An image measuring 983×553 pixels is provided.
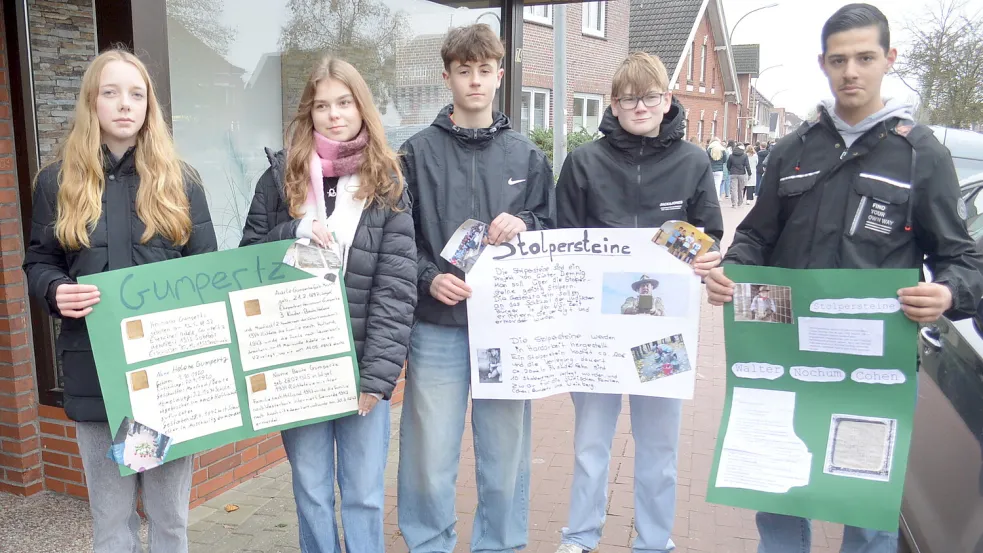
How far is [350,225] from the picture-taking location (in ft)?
8.96

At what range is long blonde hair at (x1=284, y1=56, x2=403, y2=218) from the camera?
2.71 meters

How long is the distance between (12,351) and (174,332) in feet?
5.62

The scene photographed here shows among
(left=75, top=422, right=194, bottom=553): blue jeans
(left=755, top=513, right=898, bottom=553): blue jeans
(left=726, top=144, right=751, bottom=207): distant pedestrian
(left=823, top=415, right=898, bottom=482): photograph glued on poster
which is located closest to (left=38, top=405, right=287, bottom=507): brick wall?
(left=75, top=422, right=194, bottom=553): blue jeans

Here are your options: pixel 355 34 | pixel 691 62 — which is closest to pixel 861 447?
pixel 355 34

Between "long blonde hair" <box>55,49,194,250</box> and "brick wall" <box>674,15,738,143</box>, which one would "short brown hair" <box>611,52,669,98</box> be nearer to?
"long blonde hair" <box>55,49,194,250</box>

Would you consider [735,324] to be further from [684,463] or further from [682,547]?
[684,463]

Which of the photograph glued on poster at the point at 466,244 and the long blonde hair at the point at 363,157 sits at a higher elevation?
the long blonde hair at the point at 363,157

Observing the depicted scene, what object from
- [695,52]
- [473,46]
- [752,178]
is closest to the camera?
[473,46]

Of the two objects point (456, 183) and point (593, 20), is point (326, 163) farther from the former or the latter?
point (593, 20)

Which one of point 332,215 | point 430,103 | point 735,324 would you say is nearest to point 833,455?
point 735,324

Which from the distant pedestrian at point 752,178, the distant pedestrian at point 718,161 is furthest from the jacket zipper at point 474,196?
the distant pedestrian at point 752,178

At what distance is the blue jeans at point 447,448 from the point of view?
304cm

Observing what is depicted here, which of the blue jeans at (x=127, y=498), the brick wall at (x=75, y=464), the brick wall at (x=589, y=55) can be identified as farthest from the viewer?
the brick wall at (x=589, y=55)

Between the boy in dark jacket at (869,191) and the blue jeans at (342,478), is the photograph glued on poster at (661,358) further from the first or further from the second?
the blue jeans at (342,478)
